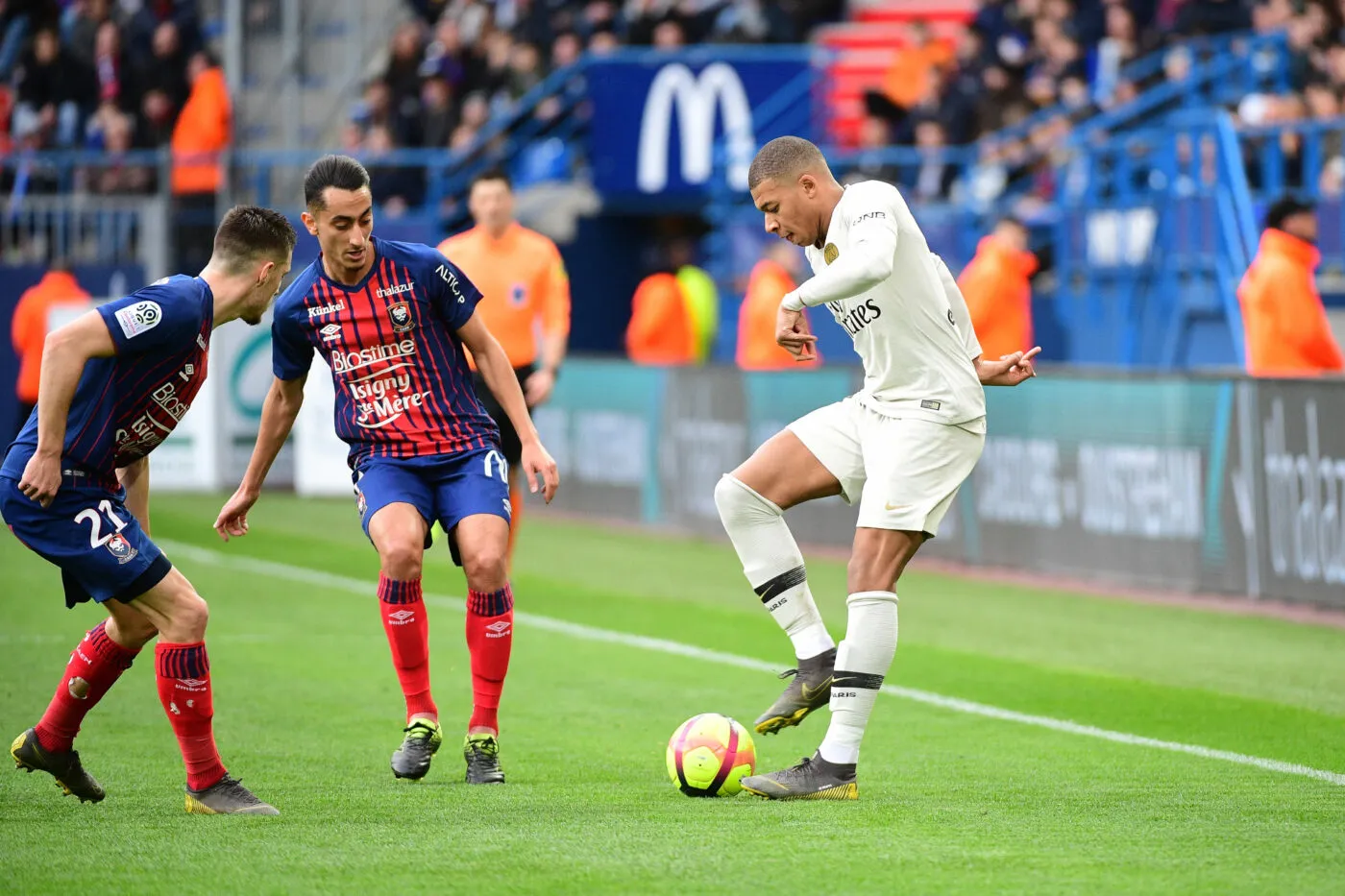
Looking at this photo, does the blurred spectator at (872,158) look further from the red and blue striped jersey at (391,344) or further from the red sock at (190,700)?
the red sock at (190,700)

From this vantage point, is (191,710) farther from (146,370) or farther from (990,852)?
(990,852)

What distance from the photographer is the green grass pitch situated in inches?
216

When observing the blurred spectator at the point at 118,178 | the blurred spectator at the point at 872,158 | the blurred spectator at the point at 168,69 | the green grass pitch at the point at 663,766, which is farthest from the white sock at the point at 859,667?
the blurred spectator at the point at 168,69

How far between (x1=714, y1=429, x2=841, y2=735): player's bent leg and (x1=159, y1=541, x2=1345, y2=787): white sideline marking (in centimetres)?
156

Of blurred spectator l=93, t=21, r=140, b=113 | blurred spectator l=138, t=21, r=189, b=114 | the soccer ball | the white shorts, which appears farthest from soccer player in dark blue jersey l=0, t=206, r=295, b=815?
blurred spectator l=93, t=21, r=140, b=113

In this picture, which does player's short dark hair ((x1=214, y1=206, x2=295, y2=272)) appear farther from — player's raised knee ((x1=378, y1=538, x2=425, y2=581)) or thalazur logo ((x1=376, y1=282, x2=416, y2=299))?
player's raised knee ((x1=378, y1=538, x2=425, y2=581))

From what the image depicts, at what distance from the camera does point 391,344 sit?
6.93 m

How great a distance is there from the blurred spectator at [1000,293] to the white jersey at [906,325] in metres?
9.46

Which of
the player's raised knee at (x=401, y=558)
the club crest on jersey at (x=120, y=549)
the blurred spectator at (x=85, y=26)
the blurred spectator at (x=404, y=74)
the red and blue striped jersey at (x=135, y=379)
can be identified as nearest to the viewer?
the red and blue striped jersey at (x=135, y=379)

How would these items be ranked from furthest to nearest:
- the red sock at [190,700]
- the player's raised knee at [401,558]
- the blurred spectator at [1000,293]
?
the blurred spectator at [1000,293] < the player's raised knee at [401,558] < the red sock at [190,700]

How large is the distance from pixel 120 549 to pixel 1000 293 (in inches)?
431

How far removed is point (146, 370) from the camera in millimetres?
6121

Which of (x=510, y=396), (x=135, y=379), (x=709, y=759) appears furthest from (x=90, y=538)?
(x=709, y=759)

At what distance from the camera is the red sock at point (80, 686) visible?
21.2 feet
